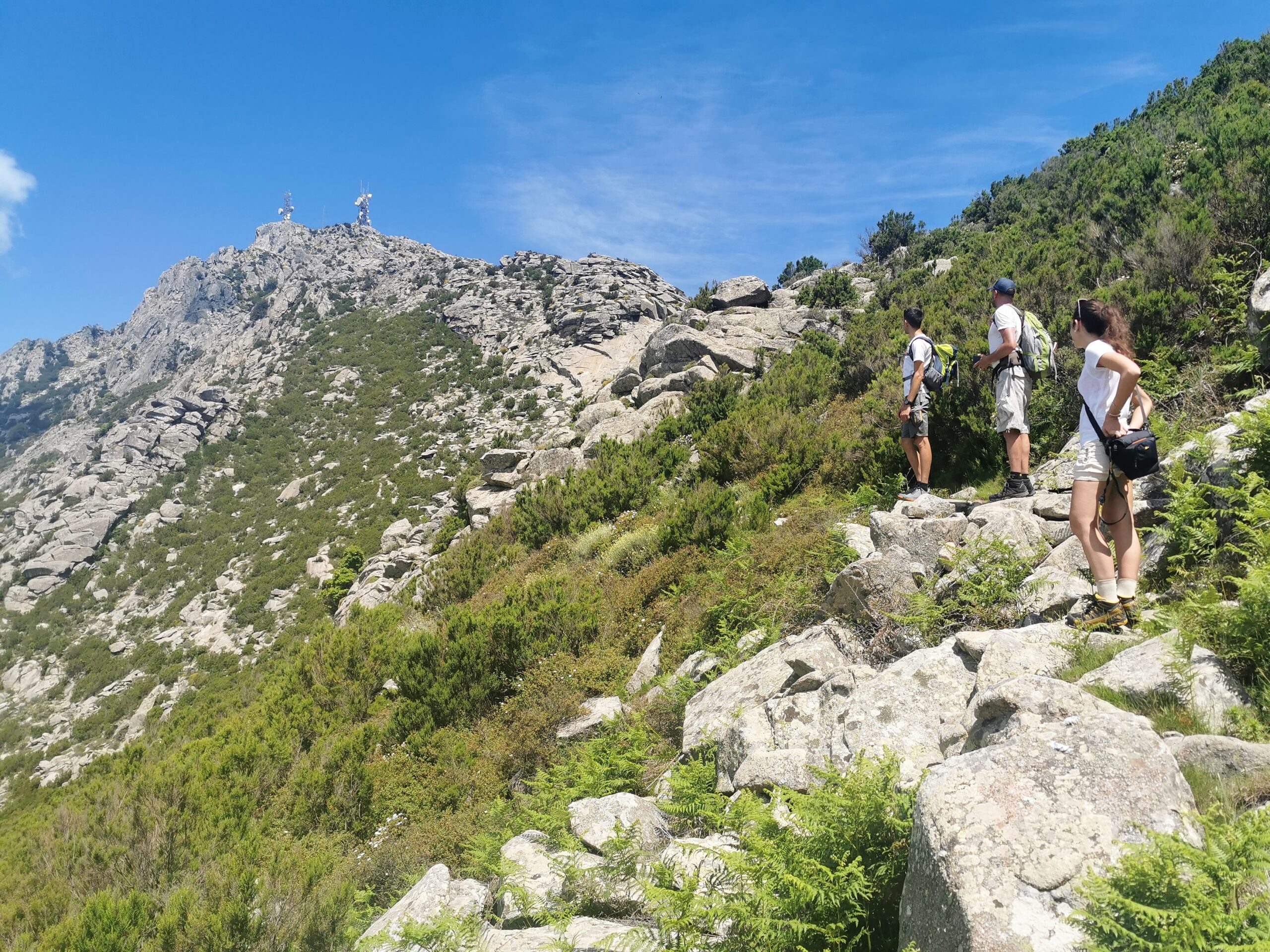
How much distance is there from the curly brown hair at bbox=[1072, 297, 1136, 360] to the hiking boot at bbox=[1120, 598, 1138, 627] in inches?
58.3

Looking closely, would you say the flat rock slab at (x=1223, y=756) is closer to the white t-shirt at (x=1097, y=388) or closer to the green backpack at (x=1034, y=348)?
the white t-shirt at (x=1097, y=388)

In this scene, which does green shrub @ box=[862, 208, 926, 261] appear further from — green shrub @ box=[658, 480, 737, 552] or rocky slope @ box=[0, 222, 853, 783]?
green shrub @ box=[658, 480, 737, 552]

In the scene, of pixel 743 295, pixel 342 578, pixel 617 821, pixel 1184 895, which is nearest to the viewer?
pixel 1184 895

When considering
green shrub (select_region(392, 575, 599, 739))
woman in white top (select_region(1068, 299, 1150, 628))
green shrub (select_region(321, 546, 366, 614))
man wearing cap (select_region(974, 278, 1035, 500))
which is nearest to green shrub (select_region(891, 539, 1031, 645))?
woman in white top (select_region(1068, 299, 1150, 628))

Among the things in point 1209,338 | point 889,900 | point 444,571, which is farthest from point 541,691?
point 1209,338

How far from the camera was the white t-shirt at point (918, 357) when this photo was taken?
6.41 meters

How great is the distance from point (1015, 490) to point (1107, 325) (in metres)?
2.10

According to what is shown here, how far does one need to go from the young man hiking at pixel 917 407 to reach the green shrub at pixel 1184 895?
16.1 feet

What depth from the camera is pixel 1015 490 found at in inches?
217

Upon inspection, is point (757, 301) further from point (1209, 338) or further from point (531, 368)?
point (531, 368)

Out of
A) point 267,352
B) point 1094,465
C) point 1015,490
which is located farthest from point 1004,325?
point 267,352

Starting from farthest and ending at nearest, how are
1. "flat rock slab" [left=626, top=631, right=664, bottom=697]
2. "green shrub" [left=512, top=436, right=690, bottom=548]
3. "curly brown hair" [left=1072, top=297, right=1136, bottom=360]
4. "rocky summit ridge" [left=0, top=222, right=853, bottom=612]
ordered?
"rocky summit ridge" [left=0, top=222, right=853, bottom=612] < "green shrub" [left=512, top=436, right=690, bottom=548] < "flat rock slab" [left=626, top=631, right=664, bottom=697] < "curly brown hair" [left=1072, top=297, right=1136, bottom=360]

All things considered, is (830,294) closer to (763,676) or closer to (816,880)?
(763,676)

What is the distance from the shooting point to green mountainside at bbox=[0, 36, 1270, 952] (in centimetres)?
227
